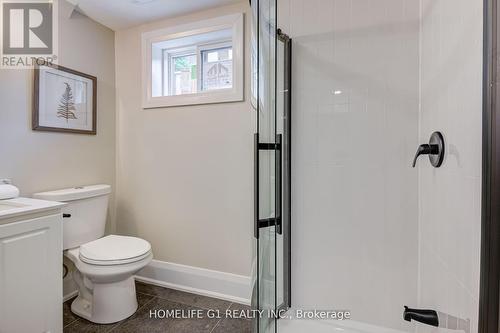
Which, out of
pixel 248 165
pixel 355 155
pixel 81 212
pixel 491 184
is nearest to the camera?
pixel 491 184

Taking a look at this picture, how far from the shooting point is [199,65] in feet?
6.95

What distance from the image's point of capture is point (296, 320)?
5.12 feet

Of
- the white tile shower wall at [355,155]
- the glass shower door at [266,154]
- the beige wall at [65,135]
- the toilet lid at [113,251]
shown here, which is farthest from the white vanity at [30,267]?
the white tile shower wall at [355,155]

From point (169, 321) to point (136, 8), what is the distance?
85.9 inches

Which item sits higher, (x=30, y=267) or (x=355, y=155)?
(x=355, y=155)

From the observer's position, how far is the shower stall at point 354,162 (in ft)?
3.55

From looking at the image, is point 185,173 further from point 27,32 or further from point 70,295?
point 27,32

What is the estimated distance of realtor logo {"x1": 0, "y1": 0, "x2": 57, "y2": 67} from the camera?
154cm

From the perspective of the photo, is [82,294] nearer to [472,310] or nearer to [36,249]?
[36,249]

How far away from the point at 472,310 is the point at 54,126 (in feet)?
7.57

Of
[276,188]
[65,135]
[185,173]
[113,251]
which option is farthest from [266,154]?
[65,135]

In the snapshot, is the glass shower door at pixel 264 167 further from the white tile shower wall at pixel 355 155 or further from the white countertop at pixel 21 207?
the white countertop at pixel 21 207

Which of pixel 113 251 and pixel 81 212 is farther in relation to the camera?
pixel 81 212

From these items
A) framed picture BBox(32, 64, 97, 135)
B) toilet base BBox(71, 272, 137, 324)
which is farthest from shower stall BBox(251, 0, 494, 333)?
framed picture BBox(32, 64, 97, 135)
